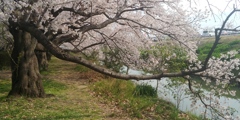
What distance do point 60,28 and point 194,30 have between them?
4098mm

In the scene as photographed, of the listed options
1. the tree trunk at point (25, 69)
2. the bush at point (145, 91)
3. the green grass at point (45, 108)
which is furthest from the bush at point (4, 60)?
the bush at point (145, 91)

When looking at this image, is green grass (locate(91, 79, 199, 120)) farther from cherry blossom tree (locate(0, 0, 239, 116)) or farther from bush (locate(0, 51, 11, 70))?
bush (locate(0, 51, 11, 70))

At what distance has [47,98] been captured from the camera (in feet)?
28.7

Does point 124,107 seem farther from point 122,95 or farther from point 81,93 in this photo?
point 81,93

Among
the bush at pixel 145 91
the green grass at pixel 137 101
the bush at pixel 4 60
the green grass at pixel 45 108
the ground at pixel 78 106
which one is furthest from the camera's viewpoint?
the bush at pixel 4 60

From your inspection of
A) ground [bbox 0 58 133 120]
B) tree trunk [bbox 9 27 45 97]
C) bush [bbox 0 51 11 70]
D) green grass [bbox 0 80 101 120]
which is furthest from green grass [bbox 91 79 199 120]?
bush [bbox 0 51 11 70]

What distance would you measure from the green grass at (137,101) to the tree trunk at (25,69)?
2.51 m

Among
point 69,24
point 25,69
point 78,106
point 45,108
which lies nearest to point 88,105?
point 78,106

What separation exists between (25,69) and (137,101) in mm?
3793

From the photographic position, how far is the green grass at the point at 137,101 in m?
7.96

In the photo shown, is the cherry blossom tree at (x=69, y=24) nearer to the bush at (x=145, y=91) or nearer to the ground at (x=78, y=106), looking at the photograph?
the ground at (x=78, y=106)

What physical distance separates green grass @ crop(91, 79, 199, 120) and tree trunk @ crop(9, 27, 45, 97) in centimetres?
251

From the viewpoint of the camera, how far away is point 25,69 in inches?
331

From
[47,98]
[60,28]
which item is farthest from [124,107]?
[60,28]
